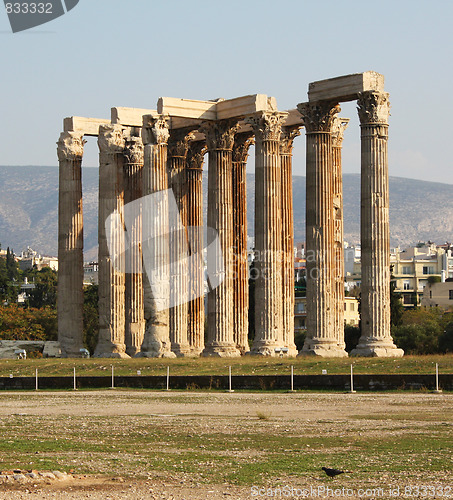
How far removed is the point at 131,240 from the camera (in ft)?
269

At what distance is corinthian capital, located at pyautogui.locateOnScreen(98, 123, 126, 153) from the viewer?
7994cm

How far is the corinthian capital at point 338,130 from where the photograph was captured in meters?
74.3

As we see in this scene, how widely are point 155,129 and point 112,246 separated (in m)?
9.87

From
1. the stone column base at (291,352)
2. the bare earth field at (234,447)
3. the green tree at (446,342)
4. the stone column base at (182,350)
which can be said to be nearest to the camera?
the bare earth field at (234,447)

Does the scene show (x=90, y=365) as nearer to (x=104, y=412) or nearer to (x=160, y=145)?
(x=160, y=145)

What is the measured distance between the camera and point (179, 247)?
8012 cm

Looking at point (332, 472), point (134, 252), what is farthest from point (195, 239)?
point (332, 472)

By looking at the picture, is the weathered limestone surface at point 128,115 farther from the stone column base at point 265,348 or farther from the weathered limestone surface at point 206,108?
the stone column base at point 265,348

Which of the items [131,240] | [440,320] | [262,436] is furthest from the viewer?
[440,320]

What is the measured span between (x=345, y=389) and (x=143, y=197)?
28478 mm

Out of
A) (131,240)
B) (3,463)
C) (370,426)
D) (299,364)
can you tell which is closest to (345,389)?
(299,364)

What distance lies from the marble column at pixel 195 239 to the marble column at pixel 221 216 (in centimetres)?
360

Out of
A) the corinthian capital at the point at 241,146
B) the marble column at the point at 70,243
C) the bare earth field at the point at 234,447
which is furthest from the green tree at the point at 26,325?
the bare earth field at the point at 234,447

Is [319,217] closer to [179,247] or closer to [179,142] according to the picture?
[179,247]
